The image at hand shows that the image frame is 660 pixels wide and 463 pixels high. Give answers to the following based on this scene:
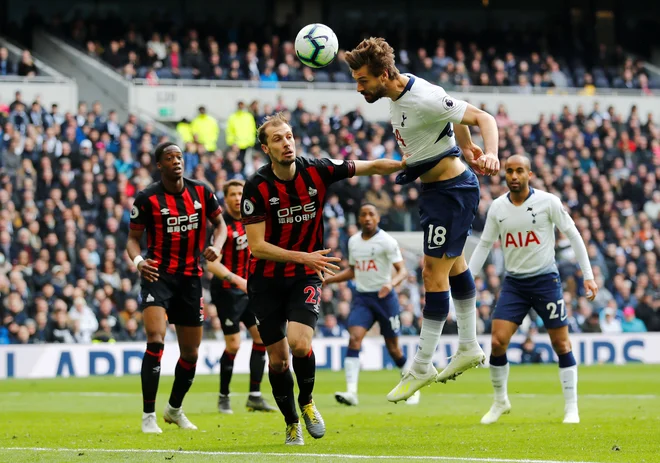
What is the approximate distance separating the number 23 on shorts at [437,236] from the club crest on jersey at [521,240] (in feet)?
9.92

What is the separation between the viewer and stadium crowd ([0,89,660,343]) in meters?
22.5

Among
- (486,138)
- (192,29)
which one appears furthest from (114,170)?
(486,138)

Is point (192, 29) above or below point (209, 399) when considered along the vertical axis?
above

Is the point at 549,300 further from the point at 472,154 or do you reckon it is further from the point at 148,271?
the point at 148,271

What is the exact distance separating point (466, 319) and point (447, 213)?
1.13 m

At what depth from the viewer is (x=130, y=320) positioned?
73.0ft

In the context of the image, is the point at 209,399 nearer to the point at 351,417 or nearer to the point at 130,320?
the point at 351,417

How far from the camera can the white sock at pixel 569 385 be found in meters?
12.6

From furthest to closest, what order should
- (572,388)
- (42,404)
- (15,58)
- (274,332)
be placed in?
(15,58), (42,404), (572,388), (274,332)

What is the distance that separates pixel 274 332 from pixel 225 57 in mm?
24110

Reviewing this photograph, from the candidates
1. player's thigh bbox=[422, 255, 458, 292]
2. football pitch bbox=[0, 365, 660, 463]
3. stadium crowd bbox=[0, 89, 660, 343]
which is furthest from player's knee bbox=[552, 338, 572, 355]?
stadium crowd bbox=[0, 89, 660, 343]

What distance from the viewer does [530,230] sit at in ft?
42.1

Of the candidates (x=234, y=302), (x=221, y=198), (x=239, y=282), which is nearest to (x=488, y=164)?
(x=239, y=282)

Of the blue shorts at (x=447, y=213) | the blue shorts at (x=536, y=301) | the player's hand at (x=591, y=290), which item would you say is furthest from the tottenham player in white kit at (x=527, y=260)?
the blue shorts at (x=447, y=213)
